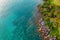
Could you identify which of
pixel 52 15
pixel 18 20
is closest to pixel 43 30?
pixel 52 15

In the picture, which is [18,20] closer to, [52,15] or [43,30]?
[43,30]

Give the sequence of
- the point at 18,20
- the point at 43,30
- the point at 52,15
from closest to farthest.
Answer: the point at 43,30 → the point at 52,15 → the point at 18,20

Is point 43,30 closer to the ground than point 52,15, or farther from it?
closer to the ground

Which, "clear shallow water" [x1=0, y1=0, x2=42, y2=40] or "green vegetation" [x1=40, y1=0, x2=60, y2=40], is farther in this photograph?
"clear shallow water" [x1=0, y1=0, x2=42, y2=40]

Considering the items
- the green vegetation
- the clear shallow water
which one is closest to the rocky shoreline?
the green vegetation

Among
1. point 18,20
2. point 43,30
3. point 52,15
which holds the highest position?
point 18,20

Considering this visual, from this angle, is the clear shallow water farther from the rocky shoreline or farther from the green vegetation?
the green vegetation
